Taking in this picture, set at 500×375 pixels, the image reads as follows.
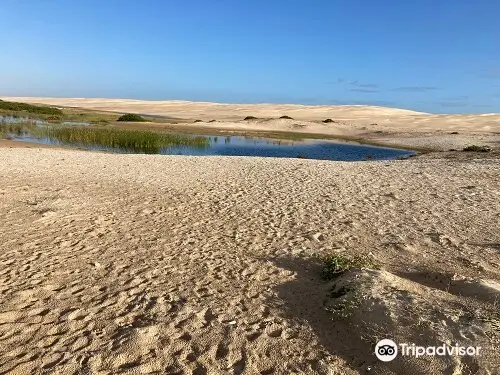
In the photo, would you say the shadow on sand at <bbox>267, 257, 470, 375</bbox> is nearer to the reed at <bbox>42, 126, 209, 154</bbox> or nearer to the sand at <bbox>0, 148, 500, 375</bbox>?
the sand at <bbox>0, 148, 500, 375</bbox>

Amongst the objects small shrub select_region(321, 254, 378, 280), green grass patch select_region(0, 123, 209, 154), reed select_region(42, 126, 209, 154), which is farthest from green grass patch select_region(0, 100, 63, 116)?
small shrub select_region(321, 254, 378, 280)

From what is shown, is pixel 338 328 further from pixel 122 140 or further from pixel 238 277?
pixel 122 140

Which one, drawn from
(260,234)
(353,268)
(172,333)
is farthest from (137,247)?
(353,268)

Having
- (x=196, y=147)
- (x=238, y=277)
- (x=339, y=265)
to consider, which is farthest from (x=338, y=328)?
(x=196, y=147)

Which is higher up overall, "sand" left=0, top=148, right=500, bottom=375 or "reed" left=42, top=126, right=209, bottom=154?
"sand" left=0, top=148, right=500, bottom=375

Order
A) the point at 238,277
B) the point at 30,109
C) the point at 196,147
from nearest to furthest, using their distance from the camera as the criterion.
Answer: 1. the point at 238,277
2. the point at 196,147
3. the point at 30,109

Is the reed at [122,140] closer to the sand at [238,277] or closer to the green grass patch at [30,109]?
the sand at [238,277]

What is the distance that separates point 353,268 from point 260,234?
283cm

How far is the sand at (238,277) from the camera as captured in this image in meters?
4.32
